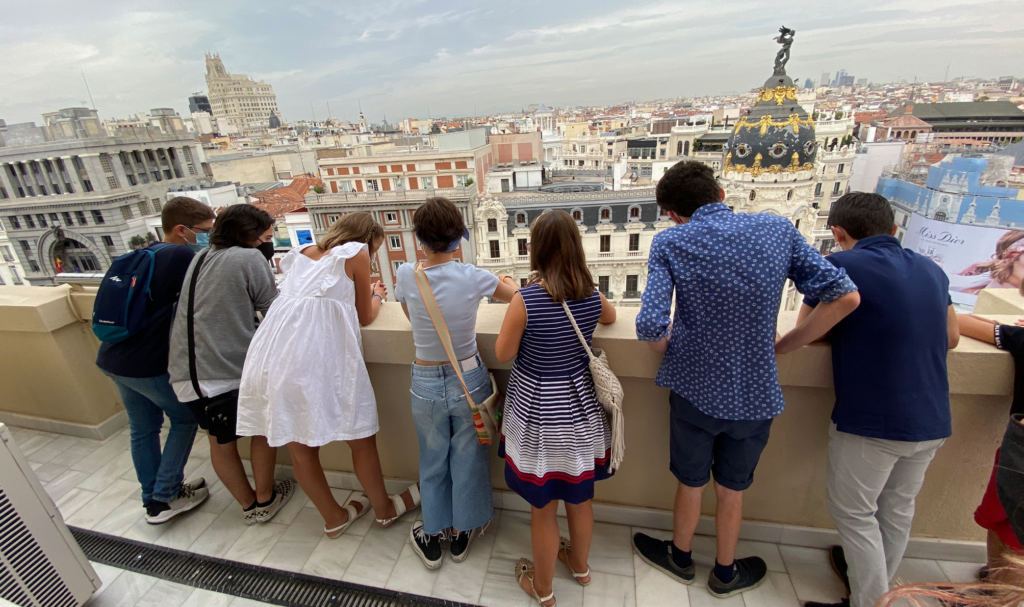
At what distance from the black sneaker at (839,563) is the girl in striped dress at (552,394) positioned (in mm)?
919

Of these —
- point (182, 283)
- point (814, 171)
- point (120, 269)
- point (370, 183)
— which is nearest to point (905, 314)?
point (182, 283)

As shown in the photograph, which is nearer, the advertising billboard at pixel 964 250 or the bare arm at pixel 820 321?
the bare arm at pixel 820 321

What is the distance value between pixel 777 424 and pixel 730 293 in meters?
0.74

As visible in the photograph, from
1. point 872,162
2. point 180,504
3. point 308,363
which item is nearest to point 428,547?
point 308,363

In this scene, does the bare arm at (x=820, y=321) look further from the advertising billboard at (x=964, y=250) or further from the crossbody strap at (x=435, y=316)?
the advertising billboard at (x=964, y=250)

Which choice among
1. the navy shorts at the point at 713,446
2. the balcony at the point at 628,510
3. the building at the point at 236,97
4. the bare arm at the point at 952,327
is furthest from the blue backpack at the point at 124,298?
the building at the point at 236,97

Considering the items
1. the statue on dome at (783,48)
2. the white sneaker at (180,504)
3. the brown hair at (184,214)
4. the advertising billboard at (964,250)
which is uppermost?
the statue on dome at (783,48)

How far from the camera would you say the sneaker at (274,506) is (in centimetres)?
183

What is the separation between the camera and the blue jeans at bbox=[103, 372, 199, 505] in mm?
1760

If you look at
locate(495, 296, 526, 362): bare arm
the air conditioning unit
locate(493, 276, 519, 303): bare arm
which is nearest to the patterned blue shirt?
locate(495, 296, 526, 362): bare arm

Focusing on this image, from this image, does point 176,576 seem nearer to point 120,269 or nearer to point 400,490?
point 400,490

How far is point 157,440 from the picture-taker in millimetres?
1867

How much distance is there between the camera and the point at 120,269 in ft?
5.20

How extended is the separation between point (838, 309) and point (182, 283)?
213 cm
